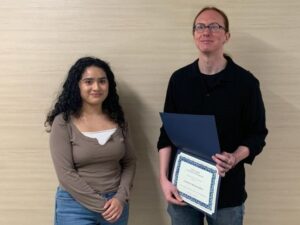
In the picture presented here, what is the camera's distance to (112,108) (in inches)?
63.4

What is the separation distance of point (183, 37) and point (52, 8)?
24.7 inches

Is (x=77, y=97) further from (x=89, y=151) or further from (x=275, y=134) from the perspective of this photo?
(x=275, y=134)

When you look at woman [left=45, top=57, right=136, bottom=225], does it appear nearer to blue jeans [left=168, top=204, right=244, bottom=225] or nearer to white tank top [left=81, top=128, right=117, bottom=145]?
white tank top [left=81, top=128, right=117, bottom=145]

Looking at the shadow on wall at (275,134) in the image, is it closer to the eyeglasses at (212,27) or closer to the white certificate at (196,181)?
the eyeglasses at (212,27)

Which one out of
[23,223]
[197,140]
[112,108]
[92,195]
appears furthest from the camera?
[23,223]

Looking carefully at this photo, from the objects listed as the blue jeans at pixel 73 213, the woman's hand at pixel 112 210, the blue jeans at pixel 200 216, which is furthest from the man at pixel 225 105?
the blue jeans at pixel 73 213

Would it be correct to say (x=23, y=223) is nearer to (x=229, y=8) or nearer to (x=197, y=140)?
(x=197, y=140)

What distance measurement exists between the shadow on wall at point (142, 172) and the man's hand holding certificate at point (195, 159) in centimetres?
36

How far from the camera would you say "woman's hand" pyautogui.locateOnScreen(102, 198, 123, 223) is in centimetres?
145

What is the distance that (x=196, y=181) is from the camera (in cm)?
136

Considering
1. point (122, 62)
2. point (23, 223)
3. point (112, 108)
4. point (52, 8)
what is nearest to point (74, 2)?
point (52, 8)

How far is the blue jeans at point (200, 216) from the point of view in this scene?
1.40 m

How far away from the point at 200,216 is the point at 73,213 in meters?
0.53

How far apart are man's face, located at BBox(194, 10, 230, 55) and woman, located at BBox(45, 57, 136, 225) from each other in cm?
44
